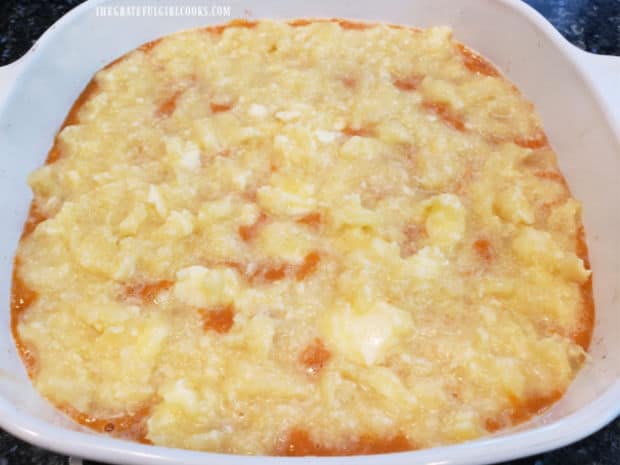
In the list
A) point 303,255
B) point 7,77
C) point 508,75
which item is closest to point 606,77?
point 508,75

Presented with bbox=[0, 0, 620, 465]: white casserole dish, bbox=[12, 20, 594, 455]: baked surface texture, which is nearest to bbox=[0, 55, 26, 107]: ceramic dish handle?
bbox=[0, 0, 620, 465]: white casserole dish

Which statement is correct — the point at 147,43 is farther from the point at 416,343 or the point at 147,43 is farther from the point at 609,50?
the point at 609,50

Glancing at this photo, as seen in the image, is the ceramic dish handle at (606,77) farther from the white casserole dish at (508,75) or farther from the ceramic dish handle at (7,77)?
the ceramic dish handle at (7,77)

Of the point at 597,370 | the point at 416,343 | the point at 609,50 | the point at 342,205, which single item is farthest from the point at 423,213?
the point at 609,50

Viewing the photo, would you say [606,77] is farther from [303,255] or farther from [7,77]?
[7,77]

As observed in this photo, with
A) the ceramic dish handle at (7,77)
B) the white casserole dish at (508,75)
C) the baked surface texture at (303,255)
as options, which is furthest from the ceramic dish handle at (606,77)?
the ceramic dish handle at (7,77)

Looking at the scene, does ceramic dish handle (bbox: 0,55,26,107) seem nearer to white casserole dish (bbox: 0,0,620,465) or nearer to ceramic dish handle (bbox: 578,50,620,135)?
white casserole dish (bbox: 0,0,620,465)
